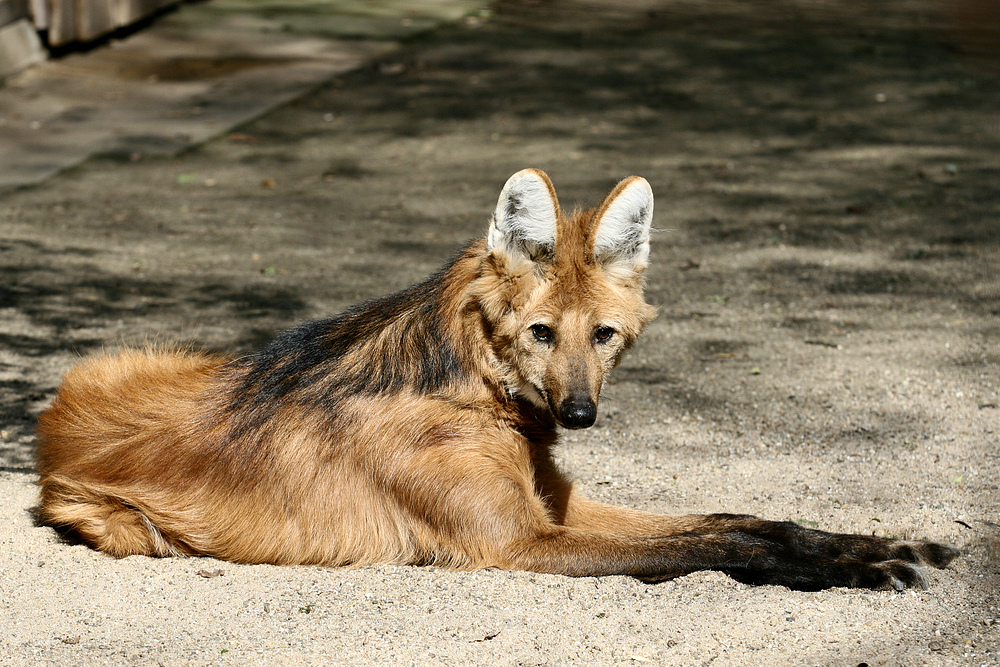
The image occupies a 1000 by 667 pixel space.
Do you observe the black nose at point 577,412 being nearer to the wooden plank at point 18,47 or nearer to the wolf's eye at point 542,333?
the wolf's eye at point 542,333

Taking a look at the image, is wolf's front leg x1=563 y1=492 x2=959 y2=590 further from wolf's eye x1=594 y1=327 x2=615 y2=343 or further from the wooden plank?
the wooden plank

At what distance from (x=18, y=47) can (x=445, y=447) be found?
352 inches

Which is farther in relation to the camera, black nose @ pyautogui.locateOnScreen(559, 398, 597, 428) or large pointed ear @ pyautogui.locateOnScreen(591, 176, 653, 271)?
large pointed ear @ pyautogui.locateOnScreen(591, 176, 653, 271)

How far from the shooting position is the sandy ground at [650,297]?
3.02 m

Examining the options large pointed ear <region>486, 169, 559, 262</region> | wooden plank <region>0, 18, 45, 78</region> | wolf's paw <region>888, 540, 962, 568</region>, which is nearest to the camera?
large pointed ear <region>486, 169, 559, 262</region>

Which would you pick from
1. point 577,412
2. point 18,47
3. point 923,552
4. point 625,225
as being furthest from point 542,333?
point 18,47

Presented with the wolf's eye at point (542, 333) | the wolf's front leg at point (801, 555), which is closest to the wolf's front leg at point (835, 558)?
the wolf's front leg at point (801, 555)

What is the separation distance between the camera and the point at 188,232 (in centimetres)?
713

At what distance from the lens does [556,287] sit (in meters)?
3.27

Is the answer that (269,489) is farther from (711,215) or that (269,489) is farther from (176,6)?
(176,6)

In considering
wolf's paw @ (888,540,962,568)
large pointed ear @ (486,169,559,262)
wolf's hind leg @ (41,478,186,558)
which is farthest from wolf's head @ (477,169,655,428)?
wolf's hind leg @ (41,478,186,558)

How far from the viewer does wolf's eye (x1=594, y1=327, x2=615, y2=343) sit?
10.8ft

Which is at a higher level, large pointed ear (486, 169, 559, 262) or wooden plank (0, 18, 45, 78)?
large pointed ear (486, 169, 559, 262)

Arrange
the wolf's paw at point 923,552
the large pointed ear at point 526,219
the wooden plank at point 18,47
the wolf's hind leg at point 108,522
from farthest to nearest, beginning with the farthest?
the wooden plank at point 18,47 < the wolf's hind leg at point 108,522 < the wolf's paw at point 923,552 < the large pointed ear at point 526,219
